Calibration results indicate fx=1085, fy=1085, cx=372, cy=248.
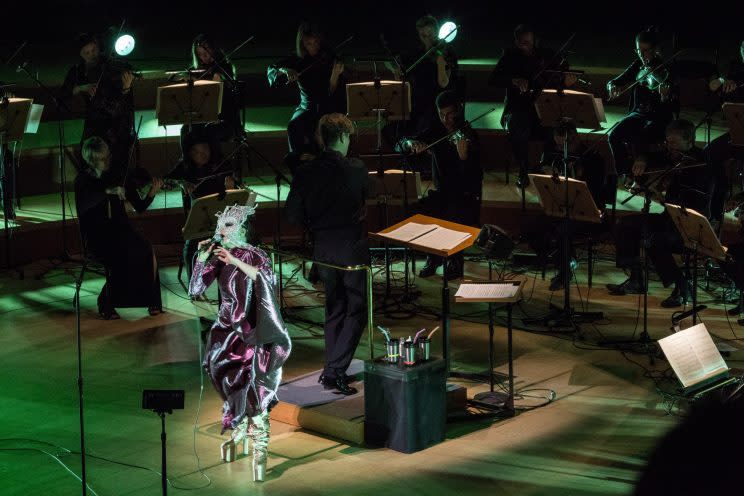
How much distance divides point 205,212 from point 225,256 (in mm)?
1884

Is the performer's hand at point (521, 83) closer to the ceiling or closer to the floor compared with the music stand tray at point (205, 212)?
closer to the ceiling

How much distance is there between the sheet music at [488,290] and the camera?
5.75m

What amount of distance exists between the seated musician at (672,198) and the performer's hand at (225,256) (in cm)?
339

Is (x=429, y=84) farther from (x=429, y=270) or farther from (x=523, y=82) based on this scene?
(x=429, y=270)

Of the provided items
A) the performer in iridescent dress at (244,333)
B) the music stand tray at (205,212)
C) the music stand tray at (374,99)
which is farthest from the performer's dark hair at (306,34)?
the performer in iridescent dress at (244,333)

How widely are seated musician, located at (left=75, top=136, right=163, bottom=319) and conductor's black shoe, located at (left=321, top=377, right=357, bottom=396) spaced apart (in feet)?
7.57

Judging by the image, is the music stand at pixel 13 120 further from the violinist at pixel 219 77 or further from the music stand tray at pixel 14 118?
the violinist at pixel 219 77

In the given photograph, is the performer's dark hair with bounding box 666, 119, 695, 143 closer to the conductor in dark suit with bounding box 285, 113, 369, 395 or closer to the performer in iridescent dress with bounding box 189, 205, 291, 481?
the conductor in dark suit with bounding box 285, 113, 369, 395

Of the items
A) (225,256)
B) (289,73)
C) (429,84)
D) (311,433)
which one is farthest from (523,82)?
(225,256)

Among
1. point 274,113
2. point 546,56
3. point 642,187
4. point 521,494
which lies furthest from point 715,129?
point 521,494

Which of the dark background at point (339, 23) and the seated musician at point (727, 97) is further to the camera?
the dark background at point (339, 23)

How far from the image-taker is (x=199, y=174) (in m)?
8.09

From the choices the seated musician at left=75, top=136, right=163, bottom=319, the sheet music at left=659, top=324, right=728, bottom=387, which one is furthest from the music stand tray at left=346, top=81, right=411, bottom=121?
the sheet music at left=659, top=324, right=728, bottom=387

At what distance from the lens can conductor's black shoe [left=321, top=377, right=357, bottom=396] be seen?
5.93 metres
